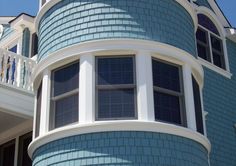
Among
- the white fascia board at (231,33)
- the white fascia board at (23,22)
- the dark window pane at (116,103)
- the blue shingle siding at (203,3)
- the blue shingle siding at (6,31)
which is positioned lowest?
the dark window pane at (116,103)

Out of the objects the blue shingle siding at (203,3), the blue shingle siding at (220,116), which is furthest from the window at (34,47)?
the blue shingle siding at (220,116)

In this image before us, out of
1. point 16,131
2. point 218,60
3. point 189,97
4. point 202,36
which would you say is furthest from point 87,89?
point 218,60

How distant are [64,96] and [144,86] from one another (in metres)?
1.79

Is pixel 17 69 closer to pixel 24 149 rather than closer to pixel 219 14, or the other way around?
pixel 24 149

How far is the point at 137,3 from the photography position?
10594mm

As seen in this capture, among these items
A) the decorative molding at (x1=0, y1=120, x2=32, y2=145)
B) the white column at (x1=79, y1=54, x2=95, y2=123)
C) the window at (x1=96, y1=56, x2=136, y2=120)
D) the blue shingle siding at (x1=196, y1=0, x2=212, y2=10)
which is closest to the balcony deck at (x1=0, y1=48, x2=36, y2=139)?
the decorative molding at (x1=0, y1=120, x2=32, y2=145)

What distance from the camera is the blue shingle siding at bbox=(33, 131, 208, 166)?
9.10m

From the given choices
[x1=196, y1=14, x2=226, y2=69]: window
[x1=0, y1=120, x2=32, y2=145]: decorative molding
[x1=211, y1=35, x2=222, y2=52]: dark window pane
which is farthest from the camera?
[x1=211, y1=35, x2=222, y2=52]: dark window pane

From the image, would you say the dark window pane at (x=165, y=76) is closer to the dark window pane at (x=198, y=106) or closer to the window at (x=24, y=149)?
the dark window pane at (x=198, y=106)

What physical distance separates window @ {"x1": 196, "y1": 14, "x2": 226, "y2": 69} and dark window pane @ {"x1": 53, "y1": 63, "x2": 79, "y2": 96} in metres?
6.70

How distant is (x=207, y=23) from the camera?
16984 mm

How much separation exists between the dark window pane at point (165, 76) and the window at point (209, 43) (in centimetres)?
564

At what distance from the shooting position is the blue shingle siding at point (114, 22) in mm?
10305

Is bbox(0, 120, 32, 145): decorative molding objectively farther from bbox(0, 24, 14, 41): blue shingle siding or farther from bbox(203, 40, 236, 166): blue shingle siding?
bbox(0, 24, 14, 41): blue shingle siding
